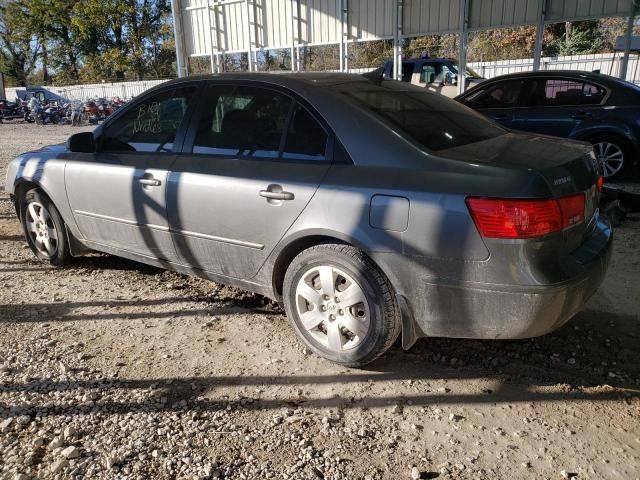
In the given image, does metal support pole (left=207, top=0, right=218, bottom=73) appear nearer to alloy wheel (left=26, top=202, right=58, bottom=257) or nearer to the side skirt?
alloy wheel (left=26, top=202, right=58, bottom=257)

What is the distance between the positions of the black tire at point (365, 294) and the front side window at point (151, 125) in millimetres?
1477

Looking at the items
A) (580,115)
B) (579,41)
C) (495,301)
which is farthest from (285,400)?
(579,41)

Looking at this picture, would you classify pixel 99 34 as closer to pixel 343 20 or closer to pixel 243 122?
pixel 343 20

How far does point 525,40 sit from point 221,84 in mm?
28518

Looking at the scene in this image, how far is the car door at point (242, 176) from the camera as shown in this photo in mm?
3131

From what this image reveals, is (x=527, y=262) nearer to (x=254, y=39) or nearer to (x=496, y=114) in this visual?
(x=496, y=114)

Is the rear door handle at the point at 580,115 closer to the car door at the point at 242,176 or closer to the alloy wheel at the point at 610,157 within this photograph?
the alloy wheel at the point at 610,157

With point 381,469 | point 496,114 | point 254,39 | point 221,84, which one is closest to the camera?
point 381,469

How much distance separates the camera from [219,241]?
3525 millimetres

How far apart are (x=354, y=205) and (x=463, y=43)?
10.3 metres

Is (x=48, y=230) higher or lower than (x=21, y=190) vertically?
lower

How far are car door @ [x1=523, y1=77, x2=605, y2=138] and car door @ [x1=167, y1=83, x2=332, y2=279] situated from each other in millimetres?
5448

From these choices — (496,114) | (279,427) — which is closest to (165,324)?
(279,427)

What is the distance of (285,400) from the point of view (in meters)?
2.86
